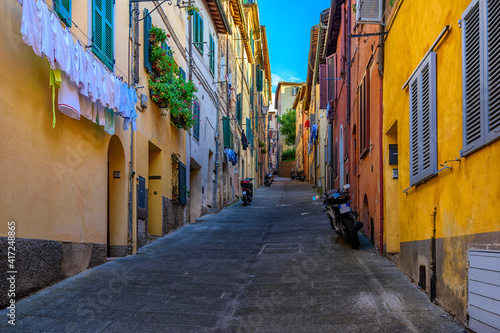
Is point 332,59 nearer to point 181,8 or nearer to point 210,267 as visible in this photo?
point 181,8

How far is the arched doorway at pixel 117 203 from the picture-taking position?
927cm

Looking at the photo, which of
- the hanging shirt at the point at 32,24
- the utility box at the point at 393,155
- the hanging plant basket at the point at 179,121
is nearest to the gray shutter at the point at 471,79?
the utility box at the point at 393,155

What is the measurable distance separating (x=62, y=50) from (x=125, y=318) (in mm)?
3251

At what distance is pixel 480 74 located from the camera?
425cm

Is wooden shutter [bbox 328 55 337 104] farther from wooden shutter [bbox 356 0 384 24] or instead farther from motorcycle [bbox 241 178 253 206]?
wooden shutter [bbox 356 0 384 24]

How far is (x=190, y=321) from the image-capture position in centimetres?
535

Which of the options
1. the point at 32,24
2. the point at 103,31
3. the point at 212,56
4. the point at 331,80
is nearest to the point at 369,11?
the point at 103,31

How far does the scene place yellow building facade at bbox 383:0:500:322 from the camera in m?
4.22

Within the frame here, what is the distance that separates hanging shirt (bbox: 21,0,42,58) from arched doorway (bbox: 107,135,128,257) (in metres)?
3.83

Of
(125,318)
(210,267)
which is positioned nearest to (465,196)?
(125,318)

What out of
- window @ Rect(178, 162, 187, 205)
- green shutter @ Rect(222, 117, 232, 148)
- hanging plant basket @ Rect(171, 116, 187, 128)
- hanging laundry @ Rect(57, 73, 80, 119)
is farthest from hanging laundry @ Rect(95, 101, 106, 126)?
green shutter @ Rect(222, 117, 232, 148)

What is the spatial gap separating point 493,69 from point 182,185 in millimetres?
10602

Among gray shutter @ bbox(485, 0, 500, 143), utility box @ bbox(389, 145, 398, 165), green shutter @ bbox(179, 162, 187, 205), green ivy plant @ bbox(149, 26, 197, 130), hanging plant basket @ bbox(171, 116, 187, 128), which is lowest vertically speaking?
green shutter @ bbox(179, 162, 187, 205)

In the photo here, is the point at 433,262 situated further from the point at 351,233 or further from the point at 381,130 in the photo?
the point at 351,233
